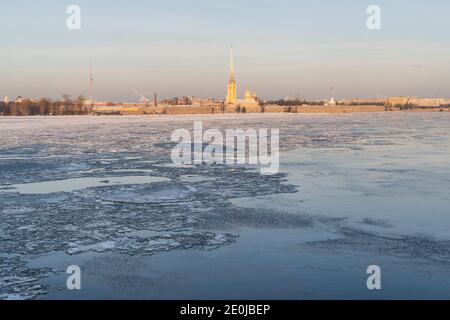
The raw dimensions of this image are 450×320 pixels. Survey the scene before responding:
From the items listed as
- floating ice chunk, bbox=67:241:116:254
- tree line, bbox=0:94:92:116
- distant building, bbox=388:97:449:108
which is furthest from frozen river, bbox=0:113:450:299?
distant building, bbox=388:97:449:108

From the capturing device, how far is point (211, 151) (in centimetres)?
1625

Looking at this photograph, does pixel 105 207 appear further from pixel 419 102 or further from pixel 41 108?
pixel 419 102

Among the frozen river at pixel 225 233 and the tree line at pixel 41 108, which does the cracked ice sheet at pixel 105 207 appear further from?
the tree line at pixel 41 108

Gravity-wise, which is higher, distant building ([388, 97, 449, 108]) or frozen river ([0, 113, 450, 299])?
distant building ([388, 97, 449, 108])

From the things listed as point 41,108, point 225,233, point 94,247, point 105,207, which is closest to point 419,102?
point 41,108

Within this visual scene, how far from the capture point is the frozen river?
162 inches

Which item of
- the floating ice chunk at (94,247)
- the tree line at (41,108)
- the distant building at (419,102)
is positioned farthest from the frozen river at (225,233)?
the distant building at (419,102)

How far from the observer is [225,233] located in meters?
5.79

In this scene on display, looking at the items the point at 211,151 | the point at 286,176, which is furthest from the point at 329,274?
the point at 211,151

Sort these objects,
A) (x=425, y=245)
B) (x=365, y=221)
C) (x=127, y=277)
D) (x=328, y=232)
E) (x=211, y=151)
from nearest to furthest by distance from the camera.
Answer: (x=127, y=277) < (x=425, y=245) < (x=328, y=232) < (x=365, y=221) < (x=211, y=151)

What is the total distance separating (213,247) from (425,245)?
6.93 ft

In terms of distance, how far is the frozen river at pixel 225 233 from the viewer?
412 centimetres

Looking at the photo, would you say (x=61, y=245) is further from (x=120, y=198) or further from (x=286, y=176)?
(x=286, y=176)

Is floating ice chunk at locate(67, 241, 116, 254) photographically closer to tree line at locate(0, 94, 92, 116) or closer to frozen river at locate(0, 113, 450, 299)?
frozen river at locate(0, 113, 450, 299)
